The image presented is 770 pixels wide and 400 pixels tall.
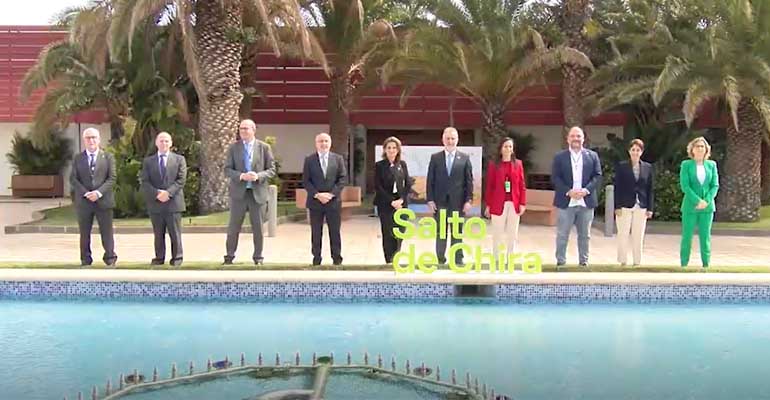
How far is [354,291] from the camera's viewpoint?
782 centimetres

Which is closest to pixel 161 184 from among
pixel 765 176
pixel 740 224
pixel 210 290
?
pixel 210 290

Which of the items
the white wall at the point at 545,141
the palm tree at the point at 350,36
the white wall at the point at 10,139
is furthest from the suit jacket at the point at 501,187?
the white wall at the point at 10,139

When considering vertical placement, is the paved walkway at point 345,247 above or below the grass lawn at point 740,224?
below

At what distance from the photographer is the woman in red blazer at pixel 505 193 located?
843 cm

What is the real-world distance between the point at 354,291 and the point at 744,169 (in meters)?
10.4

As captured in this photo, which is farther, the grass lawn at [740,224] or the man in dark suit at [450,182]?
the grass lawn at [740,224]

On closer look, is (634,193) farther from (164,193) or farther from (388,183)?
(164,193)

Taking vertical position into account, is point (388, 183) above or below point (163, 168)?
below

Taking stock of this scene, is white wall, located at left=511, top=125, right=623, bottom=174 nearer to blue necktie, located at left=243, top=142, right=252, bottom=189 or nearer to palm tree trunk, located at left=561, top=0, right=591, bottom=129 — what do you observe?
palm tree trunk, located at left=561, top=0, right=591, bottom=129

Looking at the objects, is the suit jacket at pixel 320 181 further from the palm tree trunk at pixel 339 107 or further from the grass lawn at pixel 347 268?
the palm tree trunk at pixel 339 107

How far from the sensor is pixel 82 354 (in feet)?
20.0

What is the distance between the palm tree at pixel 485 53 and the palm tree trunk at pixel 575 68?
492 mm

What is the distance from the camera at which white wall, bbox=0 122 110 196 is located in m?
22.6

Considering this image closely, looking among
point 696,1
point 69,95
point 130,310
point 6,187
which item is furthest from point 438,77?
point 6,187
